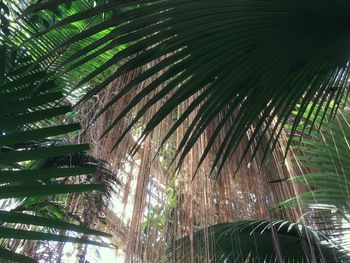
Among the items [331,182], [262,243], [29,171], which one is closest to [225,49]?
[29,171]

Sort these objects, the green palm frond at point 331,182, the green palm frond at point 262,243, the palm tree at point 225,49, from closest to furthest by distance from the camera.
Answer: the palm tree at point 225,49 < the green palm frond at point 331,182 < the green palm frond at point 262,243

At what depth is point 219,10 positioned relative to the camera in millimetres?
604

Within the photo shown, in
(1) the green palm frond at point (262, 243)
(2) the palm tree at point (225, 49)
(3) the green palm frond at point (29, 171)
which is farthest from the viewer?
(1) the green palm frond at point (262, 243)

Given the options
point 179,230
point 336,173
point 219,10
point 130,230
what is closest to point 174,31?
point 219,10

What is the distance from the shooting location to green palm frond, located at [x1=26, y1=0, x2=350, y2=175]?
1.97 ft

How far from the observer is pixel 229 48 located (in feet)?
2.16

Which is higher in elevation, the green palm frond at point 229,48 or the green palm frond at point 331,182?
the green palm frond at point 331,182

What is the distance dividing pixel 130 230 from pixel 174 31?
803 millimetres

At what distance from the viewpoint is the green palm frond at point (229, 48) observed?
0.60 meters

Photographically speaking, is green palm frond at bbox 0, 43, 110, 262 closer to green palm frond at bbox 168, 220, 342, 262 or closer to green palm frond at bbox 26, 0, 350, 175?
green palm frond at bbox 26, 0, 350, 175

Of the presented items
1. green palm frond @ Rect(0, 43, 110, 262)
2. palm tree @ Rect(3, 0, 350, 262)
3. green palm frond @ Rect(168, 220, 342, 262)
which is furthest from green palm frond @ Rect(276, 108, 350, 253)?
green palm frond @ Rect(0, 43, 110, 262)

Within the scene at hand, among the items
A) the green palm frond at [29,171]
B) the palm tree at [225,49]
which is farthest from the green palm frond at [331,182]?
the green palm frond at [29,171]

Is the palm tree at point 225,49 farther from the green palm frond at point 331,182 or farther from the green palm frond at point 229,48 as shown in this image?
the green palm frond at point 331,182

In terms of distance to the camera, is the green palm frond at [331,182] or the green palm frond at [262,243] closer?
the green palm frond at [331,182]
